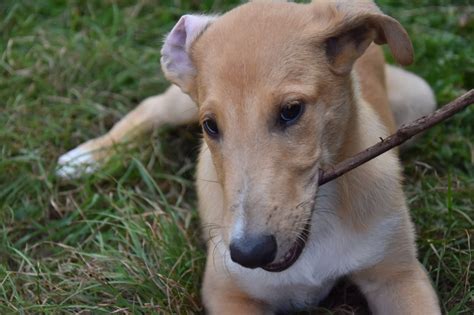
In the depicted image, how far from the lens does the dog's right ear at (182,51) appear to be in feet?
15.8

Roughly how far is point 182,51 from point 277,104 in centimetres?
88

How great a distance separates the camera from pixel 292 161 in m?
4.19

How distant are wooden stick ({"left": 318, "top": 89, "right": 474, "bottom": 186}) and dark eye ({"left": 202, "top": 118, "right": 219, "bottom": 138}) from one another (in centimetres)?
51

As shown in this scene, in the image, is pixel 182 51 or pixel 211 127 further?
pixel 182 51

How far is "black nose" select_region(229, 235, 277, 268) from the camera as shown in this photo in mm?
3904

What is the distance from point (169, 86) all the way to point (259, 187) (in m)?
3.33

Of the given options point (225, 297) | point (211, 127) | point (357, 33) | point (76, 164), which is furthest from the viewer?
point (76, 164)

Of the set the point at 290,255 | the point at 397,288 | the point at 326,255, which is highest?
the point at 290,255

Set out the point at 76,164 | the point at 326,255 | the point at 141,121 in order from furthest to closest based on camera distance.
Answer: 1. the point at 141,121
2. the point at 76,164
3. the point at 326,255

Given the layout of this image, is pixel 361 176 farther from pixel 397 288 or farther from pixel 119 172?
pixel 119 172

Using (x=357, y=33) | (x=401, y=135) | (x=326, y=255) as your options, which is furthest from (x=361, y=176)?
(x=357, y=33)

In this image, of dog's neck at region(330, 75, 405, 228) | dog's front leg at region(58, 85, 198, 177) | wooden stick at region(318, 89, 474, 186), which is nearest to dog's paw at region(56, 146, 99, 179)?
dog's front leg at region(58, 85, 198, 177)

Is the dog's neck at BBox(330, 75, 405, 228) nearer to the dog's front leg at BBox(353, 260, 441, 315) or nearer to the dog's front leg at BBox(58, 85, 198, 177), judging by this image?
the dog's front leg at BBox(353, 260, 441, 315)

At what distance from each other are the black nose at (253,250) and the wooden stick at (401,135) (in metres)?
0.54
